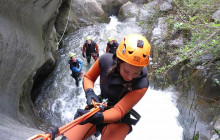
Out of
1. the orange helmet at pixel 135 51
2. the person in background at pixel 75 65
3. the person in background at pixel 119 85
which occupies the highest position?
the orange helmet at pixel 135 51

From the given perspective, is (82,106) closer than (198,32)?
No

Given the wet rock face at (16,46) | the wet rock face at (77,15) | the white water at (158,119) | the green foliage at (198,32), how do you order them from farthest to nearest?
the wet rock face at (77,15) → the white water at (158,119) → the green foliage at (198,32) → the wet rock face at (16,46)

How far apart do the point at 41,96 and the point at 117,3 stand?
37.2ft

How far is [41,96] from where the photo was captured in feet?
24.1

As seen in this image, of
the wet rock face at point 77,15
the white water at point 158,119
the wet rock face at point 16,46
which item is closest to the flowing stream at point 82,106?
the white water at point 158,119

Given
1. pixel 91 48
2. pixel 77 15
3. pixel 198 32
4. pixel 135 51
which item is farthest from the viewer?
pixel 77 15

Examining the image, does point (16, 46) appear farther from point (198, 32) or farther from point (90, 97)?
point (198, 32)

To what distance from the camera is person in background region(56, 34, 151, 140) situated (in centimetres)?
201

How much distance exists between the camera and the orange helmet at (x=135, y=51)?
1.98 metres

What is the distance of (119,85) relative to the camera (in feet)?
7.40

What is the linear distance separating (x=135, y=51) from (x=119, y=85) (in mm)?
486

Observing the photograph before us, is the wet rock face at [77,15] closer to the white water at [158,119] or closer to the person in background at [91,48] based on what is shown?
the person in background at [91,48]

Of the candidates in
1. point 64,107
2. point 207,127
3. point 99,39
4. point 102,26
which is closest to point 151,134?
point 207,127

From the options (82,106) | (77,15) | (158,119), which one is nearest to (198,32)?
(158,119)
